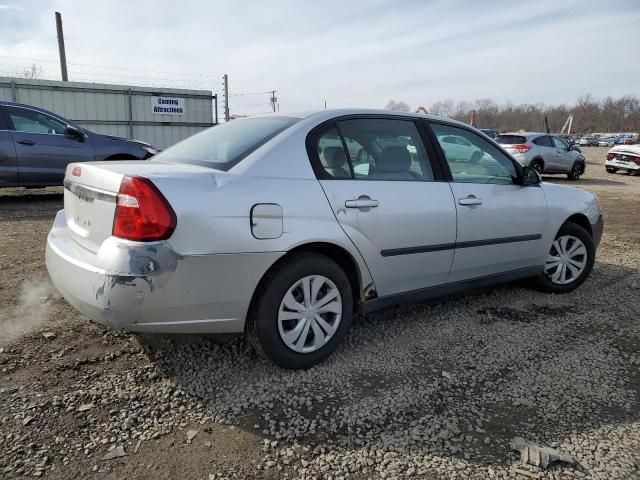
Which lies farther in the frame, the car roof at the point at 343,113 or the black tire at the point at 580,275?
the black tire at the point at 580,275

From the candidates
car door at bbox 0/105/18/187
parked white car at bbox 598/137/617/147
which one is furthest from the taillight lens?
parked white car at bbox 598/137/617/147

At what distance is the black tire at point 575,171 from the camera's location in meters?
16.7

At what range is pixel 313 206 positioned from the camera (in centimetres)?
283

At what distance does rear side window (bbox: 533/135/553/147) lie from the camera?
52.2 feet

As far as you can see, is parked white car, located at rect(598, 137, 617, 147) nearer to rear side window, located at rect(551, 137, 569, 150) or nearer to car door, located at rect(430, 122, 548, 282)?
rear side window, located at rect(551, 137, 569, 150)

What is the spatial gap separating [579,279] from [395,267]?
2.32 metres

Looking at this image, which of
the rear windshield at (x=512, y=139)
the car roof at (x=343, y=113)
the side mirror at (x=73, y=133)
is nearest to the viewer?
the car roof at (x=343, y=113)

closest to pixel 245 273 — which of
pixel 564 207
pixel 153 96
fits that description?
pixel 564 207

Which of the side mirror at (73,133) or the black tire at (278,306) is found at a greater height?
the side mirror at (73,133)

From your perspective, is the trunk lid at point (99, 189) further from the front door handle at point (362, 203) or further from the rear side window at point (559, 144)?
the rear side window at point (559, 144)

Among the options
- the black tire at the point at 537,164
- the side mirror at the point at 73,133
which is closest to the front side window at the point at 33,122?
the side mirror at the point at 73,133

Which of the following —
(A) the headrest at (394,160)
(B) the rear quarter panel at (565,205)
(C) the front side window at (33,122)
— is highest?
(C) the front side window at (33,122)

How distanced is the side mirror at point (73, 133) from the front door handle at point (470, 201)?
6955 mm

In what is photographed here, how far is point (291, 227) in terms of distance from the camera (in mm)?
2729
